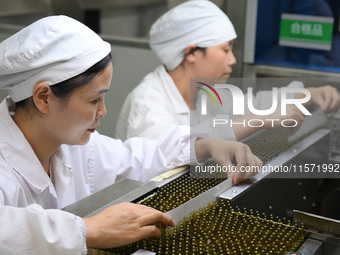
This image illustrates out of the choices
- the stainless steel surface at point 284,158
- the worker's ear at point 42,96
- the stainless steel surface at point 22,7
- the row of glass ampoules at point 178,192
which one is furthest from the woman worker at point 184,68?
the stainless steel surface at point 22,7

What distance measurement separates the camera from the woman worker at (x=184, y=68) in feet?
7.18

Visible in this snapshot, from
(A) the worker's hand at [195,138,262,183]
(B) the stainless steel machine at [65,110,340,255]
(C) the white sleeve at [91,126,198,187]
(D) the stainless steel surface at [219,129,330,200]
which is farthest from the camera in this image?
(C) the white sleeve at [91,126,198,187]

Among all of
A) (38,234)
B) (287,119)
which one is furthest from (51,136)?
(287,119)

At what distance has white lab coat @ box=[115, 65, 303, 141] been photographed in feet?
6.92

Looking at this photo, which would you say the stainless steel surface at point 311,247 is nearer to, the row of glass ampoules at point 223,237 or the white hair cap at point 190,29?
the row of glass ampoules at point 223,237

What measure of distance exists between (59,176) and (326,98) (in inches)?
51.6

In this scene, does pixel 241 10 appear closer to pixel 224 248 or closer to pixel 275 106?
pixel 275 106

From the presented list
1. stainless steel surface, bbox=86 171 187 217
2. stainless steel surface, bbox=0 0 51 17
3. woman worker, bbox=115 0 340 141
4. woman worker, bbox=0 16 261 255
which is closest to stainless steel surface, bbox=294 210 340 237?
woman worker, bbox=0 16 261 255

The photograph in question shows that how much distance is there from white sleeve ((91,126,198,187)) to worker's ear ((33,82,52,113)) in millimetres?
405

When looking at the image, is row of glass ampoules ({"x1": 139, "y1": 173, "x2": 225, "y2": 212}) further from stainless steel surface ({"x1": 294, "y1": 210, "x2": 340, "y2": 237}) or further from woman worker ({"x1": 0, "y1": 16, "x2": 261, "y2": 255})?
stainless steel surface ({"x1": 294, "y1": 210, "x2": 340, "y2": 237})

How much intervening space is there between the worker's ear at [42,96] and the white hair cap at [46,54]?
1cm

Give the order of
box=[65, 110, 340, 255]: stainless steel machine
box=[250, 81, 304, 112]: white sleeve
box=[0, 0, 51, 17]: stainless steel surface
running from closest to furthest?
box=[65, 110, 340, 255]: stainless steel machine, box=[250, 81, 304, 112]: white sleeve, box=[0, 0, 51, 17]: stainless steel surface

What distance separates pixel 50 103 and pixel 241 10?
5.36 feet

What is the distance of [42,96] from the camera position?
1.30 meters
